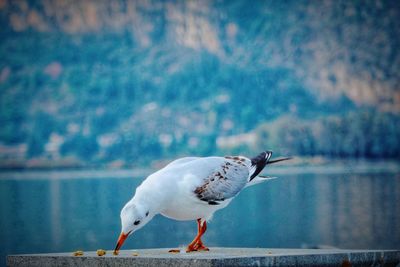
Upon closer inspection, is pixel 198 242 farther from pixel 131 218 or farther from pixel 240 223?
pixel 240 223

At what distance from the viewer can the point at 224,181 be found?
7465mm

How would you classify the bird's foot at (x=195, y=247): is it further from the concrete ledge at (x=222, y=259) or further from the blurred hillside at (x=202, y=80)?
the blurred hillside at (x=202, y=80)

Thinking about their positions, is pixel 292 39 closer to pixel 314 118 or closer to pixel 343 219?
pixel 314 118

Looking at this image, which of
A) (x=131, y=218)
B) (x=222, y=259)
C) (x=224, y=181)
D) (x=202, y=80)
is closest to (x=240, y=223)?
(x=224, y=181)

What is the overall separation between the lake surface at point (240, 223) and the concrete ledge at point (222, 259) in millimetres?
13700

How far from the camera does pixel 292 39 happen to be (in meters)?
166

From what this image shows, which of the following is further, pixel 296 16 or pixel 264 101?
pixel 296 16

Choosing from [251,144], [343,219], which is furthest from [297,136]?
[343,219]

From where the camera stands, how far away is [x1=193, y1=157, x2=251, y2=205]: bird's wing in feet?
23.5

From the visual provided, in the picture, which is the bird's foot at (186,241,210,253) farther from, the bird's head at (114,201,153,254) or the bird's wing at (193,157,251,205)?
the bird's head at (114,201,153,254)

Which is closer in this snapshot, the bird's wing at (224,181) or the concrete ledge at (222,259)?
the concrete ledge at (222,259)

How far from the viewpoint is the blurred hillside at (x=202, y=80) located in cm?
12600

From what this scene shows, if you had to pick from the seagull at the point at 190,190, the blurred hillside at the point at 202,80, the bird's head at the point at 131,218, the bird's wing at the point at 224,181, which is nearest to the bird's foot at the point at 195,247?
the seagull at the point at 190,190

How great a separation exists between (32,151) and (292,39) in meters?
61.8
